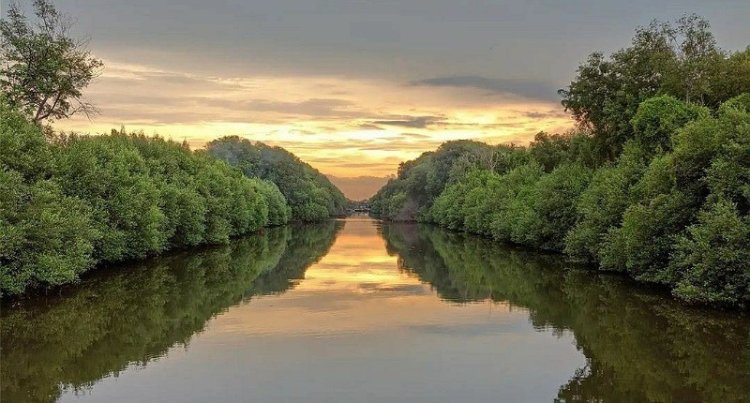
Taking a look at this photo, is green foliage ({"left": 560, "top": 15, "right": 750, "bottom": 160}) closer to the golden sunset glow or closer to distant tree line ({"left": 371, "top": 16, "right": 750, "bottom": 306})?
distant tree line ({"left": 371, "top": 16, "right": 750, "bottom": 306})

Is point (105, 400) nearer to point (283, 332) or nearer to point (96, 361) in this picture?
point (96, 361)

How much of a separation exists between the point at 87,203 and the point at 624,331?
21.4 metres

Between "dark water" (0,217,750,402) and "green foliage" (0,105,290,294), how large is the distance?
4.62ft

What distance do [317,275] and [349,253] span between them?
46.1ft

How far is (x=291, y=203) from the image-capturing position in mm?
109375

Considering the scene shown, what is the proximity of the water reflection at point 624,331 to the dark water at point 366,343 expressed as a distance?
0.06m

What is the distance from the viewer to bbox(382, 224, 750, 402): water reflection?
1233cm

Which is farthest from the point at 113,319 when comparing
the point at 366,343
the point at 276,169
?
the point at 276,169

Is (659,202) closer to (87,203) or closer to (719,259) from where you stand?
(719,259)

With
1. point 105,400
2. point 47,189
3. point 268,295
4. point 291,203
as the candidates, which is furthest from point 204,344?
point 291,203

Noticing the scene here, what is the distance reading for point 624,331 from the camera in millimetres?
17578

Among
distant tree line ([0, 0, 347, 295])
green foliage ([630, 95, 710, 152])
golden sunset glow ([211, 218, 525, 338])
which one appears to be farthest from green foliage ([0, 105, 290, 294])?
green foliage ([630, 95, 710, 152])

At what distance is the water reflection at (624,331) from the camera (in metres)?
12.3

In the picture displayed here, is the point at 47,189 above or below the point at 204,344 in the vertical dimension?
above
